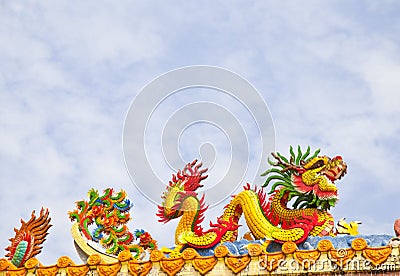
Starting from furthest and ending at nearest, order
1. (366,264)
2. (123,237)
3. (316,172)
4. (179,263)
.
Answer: (123,237), (316,172), (179,263), (366,264)

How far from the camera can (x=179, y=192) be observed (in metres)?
22.2

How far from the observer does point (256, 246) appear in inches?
767

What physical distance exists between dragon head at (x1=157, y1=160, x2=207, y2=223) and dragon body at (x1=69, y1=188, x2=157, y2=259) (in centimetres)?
93

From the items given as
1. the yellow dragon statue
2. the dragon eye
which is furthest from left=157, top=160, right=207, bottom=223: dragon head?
the dragon eye

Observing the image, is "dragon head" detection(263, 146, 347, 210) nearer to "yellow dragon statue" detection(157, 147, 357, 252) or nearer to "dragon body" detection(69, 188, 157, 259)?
"yellow dragon statue" detection(157, 147, 357, 252)

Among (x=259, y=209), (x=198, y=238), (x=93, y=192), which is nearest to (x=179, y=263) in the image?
(x=198, y=238)

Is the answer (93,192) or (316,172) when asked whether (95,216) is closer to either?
(93,192)

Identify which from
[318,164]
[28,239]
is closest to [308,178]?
[318,164]

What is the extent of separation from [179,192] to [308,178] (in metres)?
3.69

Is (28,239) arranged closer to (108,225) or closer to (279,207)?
(108,225)

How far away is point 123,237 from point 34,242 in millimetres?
2500

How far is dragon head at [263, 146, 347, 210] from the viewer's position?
20.8 meters

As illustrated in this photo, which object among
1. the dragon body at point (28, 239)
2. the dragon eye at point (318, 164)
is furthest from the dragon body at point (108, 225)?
the dragon eye at point (318, 164)

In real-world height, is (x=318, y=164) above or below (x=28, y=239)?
above
